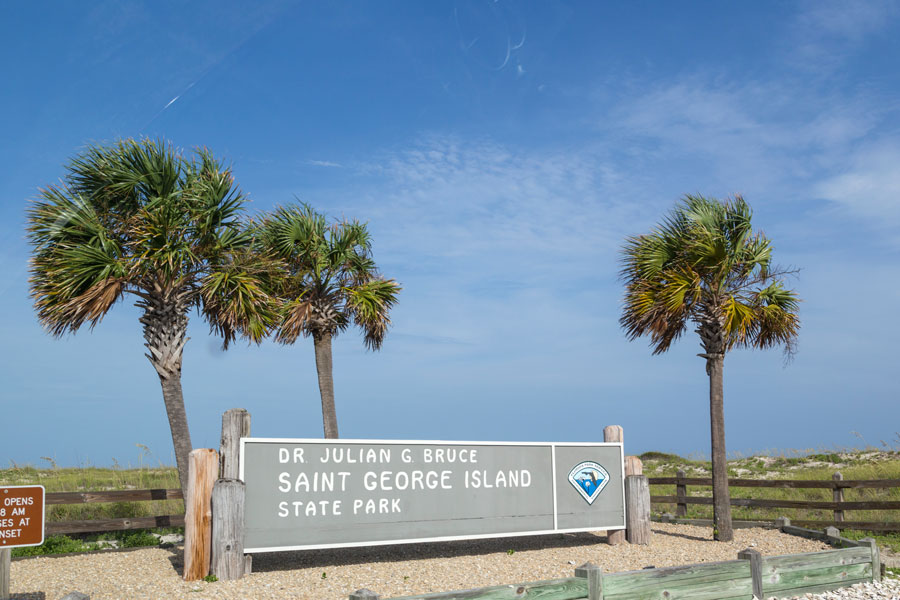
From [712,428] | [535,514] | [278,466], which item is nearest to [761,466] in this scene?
[712,428]

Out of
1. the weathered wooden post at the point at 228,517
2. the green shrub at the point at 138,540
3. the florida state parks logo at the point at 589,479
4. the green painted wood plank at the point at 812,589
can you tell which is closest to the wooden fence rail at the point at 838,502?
the florida state parks logo at the point at 589,479

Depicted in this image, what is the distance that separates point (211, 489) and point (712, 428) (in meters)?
9.79

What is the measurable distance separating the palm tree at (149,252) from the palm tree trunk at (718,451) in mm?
9391

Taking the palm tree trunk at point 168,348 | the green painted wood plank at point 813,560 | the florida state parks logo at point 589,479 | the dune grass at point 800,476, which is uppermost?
the palm tree trunk at point 168,348

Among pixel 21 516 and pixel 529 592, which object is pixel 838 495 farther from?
pixel 21 516

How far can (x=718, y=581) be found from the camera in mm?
8336

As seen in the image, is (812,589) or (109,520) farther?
(109,520)

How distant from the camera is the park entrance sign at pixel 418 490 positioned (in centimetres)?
1026

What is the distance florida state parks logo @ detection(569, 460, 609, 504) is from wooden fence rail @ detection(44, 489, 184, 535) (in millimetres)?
7535

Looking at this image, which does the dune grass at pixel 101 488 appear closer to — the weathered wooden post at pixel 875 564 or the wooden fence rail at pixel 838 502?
the wooden fence rail at pixel 838 502

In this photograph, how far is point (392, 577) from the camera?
32.8ft

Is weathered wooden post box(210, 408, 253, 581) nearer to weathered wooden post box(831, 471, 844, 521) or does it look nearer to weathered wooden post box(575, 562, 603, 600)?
weathered wooden post box(575, 562, 603, 600)

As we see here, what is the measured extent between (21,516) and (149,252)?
667 centimetres

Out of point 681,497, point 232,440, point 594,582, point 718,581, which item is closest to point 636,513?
point 681,497
